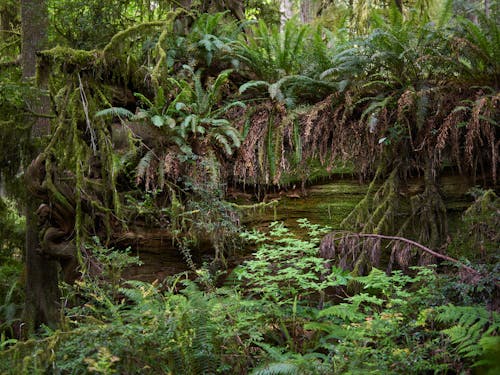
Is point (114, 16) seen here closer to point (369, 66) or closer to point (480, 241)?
point (369, 66)

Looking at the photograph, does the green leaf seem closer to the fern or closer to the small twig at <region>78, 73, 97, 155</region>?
the small twig at <region>78, 73, 97, 155</region>

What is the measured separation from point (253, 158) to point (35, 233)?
10.8ft

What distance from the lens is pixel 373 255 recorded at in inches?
207

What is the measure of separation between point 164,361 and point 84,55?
3968 millimetres

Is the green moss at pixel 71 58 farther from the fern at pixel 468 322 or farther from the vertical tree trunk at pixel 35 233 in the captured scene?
the fern at pixel 468 322

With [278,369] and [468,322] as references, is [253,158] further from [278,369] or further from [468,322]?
[468,322]

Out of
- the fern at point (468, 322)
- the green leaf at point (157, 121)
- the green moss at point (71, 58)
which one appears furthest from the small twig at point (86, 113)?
the fern at point (468, 322)

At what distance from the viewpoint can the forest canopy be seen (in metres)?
5.01

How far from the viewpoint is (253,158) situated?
6.22 m

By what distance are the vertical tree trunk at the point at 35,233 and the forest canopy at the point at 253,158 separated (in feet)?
0.09

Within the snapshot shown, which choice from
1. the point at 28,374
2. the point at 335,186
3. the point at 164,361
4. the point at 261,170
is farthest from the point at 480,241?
the point at 28,374

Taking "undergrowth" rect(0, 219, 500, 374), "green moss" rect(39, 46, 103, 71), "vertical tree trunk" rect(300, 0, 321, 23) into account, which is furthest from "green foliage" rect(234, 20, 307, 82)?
"vertical tree trunk" rect(300, 0, 321, 23)

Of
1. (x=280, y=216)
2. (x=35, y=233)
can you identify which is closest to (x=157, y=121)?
(x=280, y=216)

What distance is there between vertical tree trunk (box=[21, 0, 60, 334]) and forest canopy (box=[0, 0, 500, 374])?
0.03 meters
